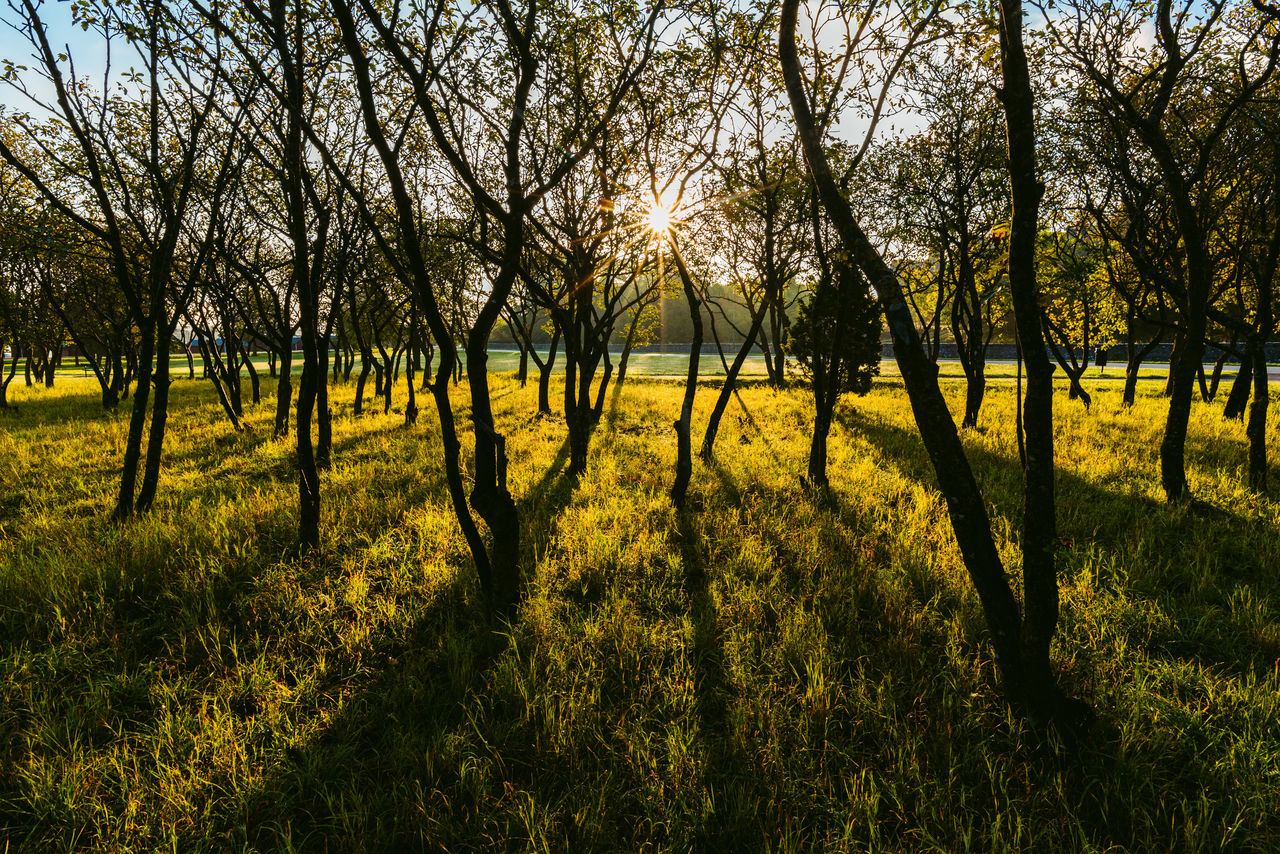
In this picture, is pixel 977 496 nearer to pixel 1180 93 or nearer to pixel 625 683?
pixel 625 683

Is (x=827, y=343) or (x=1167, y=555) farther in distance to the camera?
(x=827, y=343)

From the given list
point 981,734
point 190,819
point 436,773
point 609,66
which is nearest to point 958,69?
point 609,66

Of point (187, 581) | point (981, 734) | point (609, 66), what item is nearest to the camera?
point (981, 734)

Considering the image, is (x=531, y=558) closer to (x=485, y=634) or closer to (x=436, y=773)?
(x=485, y=634)

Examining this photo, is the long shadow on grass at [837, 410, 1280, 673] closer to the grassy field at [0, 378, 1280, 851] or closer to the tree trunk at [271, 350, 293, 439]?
the grassy field at [0, 378, 1280, 851]

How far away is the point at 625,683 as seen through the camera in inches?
126

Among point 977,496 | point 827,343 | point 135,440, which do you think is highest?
point 827,343

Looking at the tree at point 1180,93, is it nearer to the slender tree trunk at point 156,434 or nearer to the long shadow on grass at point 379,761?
the long shadow on grass at point 379,761

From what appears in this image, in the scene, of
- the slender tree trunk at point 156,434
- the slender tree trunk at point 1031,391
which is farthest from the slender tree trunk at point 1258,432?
the slender tree trunk at point 156,434

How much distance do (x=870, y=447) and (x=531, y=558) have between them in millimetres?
7821

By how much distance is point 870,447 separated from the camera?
9844 mm

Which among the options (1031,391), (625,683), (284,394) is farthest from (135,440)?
(1031,391)

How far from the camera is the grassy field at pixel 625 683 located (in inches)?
90.0

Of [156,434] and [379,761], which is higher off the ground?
[156,434]
